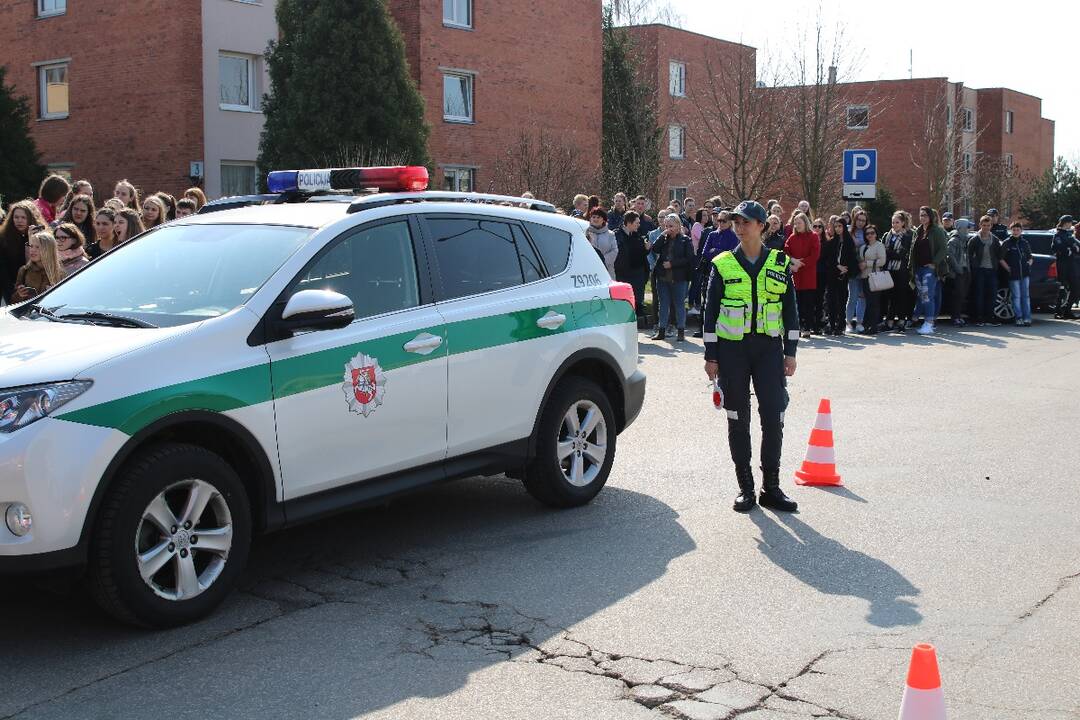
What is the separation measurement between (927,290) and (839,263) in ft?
5.48

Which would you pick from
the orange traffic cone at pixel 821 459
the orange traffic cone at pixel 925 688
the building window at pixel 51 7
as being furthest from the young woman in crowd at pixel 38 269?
the building window at pixel 51 7

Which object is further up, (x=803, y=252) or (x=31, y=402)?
(x=803, y=252)

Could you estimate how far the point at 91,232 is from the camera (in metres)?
12.1

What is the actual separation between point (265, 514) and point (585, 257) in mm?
2966

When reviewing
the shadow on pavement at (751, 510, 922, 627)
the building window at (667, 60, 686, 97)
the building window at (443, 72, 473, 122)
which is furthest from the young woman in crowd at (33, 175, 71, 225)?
the building window at (667, 60, 686, 97)

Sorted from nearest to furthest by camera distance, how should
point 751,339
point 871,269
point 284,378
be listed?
point 284,378
point 751,339
point 871,269

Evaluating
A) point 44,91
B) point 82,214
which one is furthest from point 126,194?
point 44,91

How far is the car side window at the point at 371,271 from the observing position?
6.07 metres

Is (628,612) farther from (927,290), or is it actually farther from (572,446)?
(927,290)

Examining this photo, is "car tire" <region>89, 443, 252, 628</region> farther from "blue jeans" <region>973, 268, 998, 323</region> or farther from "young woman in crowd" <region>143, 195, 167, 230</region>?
"blue jeans" <region>973, 268, 998, 323</region>

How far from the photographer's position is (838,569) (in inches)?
249

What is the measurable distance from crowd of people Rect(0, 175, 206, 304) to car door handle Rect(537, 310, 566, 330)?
324 centimetres

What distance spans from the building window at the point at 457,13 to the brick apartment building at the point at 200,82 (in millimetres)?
29

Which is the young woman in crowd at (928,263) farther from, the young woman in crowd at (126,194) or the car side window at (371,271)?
the car side window at (371,271)
